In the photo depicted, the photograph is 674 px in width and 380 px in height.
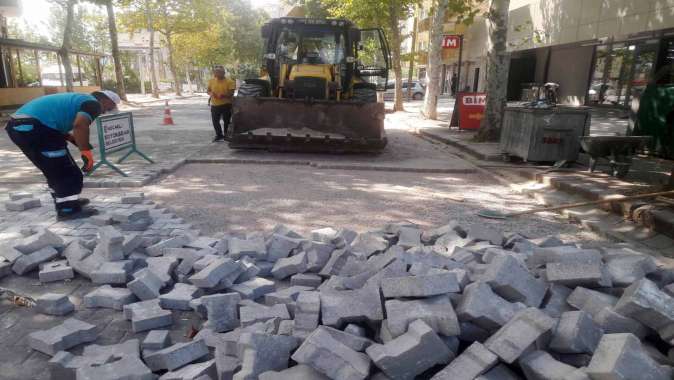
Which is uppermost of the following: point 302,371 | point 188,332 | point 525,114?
point 525,114

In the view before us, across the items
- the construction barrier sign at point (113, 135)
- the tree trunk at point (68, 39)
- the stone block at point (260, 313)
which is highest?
the tree trunk at point (68, 39)

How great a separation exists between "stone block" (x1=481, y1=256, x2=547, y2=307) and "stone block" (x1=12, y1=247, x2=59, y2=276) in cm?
359

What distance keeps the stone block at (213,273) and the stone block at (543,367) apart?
2.16 m

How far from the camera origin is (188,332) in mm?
3002

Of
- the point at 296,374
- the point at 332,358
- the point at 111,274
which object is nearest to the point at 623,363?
the point at 332,358

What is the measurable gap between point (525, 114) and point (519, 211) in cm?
304

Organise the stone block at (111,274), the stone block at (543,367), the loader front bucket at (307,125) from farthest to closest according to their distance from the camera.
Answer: the loader front bucket at (307,125) → the stone block at (111,274) → the stone block at (543,367)

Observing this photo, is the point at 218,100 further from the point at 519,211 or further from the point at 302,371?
the point at 302,371

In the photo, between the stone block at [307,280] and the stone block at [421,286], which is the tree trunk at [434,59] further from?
the stone block at [421,286]

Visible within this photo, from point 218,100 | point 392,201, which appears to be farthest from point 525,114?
point 218,100

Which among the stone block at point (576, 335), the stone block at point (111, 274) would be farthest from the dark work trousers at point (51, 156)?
the stone block at point (576, 335)

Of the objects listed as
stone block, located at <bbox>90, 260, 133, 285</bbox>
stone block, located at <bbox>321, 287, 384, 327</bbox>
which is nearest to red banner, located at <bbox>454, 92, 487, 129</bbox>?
stone block, located at <bbox>321, 287, 384, 327</bbox>

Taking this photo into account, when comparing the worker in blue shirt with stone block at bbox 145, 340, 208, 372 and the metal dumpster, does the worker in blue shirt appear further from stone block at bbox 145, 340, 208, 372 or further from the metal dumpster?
the metal dumpster

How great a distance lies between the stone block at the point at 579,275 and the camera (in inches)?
115
